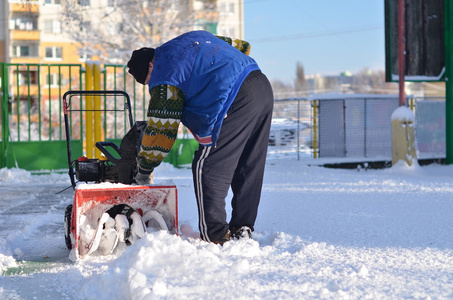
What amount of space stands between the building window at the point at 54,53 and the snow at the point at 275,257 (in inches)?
1635

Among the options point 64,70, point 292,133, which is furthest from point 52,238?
point 64,70

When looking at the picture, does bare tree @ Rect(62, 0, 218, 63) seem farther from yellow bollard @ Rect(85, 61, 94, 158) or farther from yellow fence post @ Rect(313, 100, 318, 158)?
yellow bollard @ Rect(85, 61, 94, 158)

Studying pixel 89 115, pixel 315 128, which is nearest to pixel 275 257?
pixel 89 115

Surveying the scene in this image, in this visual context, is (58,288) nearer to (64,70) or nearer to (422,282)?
(422,282)

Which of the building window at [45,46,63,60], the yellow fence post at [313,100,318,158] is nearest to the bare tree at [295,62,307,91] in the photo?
the building window at [45,46,63,60]

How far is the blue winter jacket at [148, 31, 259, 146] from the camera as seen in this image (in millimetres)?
A: 3910

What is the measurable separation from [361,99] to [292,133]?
74.4 inches

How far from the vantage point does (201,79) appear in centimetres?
393

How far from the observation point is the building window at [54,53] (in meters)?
46.2

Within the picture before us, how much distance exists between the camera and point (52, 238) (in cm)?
475

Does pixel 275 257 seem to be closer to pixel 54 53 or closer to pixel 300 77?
pixel 54 53

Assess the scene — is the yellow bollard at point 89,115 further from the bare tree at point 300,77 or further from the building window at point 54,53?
the bare tree at point 300,77

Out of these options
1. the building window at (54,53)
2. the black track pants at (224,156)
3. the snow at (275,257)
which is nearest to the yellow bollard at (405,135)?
the snow at (275,257)

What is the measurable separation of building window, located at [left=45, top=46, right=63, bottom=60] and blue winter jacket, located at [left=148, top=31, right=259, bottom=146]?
4424cm
